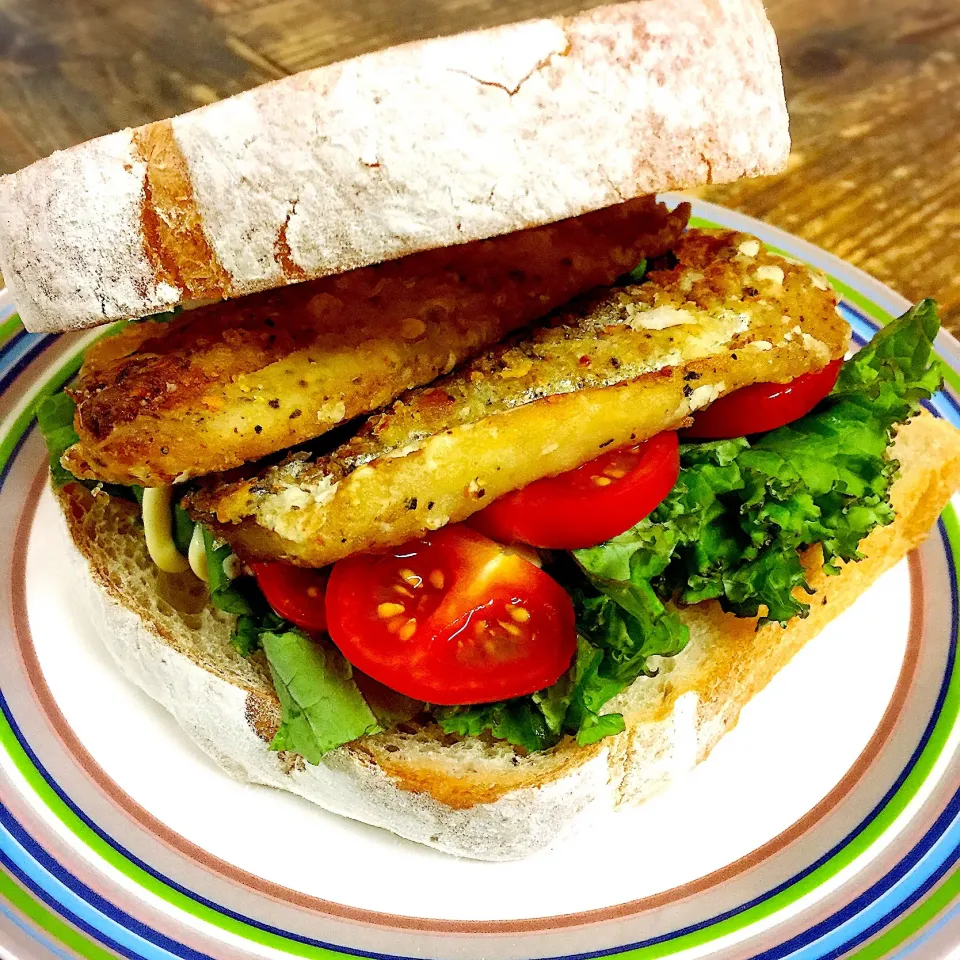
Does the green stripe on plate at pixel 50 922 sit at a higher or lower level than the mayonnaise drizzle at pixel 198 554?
lower

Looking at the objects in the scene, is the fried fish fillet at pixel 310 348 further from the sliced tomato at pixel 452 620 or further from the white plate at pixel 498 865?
the white plate at pixel 498 865

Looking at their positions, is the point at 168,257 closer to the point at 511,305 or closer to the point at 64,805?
the point at 511,305

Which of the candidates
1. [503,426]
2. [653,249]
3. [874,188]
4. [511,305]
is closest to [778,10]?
[874,188]

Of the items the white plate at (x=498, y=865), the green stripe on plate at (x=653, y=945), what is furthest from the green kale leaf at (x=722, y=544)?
the green stripe on plate at (x=653, y=945)

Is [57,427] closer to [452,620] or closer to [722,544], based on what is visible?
[452,620]

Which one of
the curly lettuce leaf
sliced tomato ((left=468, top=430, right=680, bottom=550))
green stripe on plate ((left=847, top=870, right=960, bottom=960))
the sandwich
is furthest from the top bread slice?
green stripe on plate ((left=847, top=870, right=960, bottom=960))

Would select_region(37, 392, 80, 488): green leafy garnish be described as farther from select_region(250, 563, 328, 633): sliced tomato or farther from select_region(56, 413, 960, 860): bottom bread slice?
select_region(250, 563, 328, 633): sliced tomato

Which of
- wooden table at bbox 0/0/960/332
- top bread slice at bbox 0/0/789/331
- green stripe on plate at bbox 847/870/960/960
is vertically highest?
top bread slice at bbox 0/0/789/331
